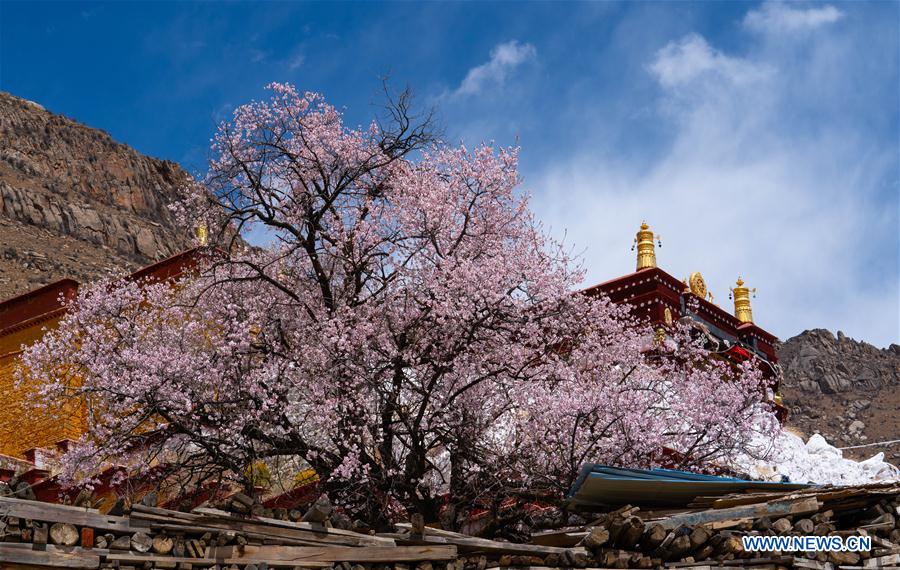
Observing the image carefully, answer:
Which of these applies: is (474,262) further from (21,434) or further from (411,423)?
(21,434)

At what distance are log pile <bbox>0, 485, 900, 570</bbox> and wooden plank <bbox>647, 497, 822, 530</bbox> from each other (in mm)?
11

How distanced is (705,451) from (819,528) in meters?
6.38

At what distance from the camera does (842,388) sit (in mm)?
69812

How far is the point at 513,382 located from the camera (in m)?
16.1

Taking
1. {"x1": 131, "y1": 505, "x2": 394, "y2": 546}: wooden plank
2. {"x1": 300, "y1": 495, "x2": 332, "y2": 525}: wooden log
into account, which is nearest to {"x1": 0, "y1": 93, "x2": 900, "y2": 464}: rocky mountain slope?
{"x1": 131, "y1": 505, "x2": 394, "y2": 546}: wooden plank

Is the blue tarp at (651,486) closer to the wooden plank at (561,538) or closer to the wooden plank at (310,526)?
the wooden plank at (561,538)

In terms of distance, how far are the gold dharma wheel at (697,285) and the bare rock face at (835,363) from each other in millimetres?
43135

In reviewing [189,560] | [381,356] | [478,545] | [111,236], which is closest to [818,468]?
[381,356]

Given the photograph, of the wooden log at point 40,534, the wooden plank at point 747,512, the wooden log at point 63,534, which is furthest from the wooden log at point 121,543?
the wooden plank at point 747,512

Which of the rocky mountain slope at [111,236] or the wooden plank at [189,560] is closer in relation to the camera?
the wooden plank at [189,560]

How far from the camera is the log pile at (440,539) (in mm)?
8727

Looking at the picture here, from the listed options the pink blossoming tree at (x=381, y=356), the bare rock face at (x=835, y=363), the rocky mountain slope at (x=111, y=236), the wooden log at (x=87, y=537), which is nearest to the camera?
the wooden log at (x=87, y=537)

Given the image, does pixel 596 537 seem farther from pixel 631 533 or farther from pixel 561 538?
pixel 561 538

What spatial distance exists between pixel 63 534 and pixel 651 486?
615 cm
